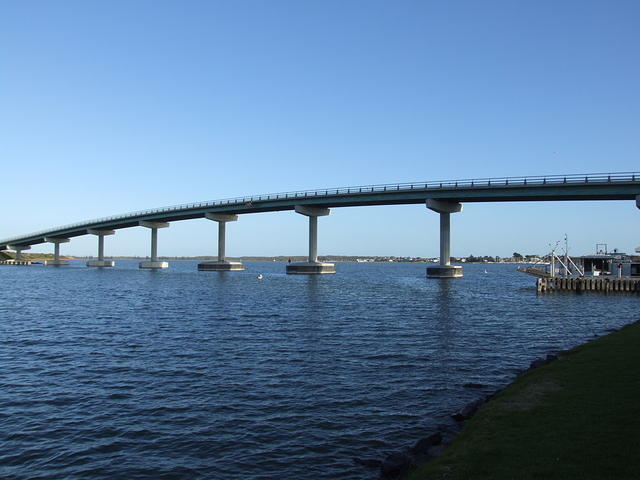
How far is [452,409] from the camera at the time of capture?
1619 centimetres

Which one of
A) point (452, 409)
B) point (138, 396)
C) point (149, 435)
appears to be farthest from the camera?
point (138, 396)

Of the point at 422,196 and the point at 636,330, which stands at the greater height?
the point at 422,196

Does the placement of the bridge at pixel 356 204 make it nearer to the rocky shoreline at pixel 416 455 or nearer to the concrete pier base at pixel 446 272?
the concrete pier base at pixel 446 272

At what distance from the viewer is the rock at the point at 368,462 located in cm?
1199

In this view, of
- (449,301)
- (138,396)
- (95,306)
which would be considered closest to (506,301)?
(449,301)

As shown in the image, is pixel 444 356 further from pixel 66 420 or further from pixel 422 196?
pixel 422 196

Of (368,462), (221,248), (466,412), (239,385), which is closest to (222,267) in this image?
(221,248)

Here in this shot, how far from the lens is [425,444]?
12234 mm

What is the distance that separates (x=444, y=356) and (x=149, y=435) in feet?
49.7

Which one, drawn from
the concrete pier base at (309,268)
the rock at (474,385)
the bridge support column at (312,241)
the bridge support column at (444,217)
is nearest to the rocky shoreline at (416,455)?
the rock at (474,385)

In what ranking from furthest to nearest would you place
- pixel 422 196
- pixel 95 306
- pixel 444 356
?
pixel 422 196
pixel 95 306
pixel 444 356

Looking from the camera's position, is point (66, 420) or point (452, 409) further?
point (452, 409)

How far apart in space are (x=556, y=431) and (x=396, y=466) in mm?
3545

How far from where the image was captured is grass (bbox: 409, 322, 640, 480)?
885 centimetres
